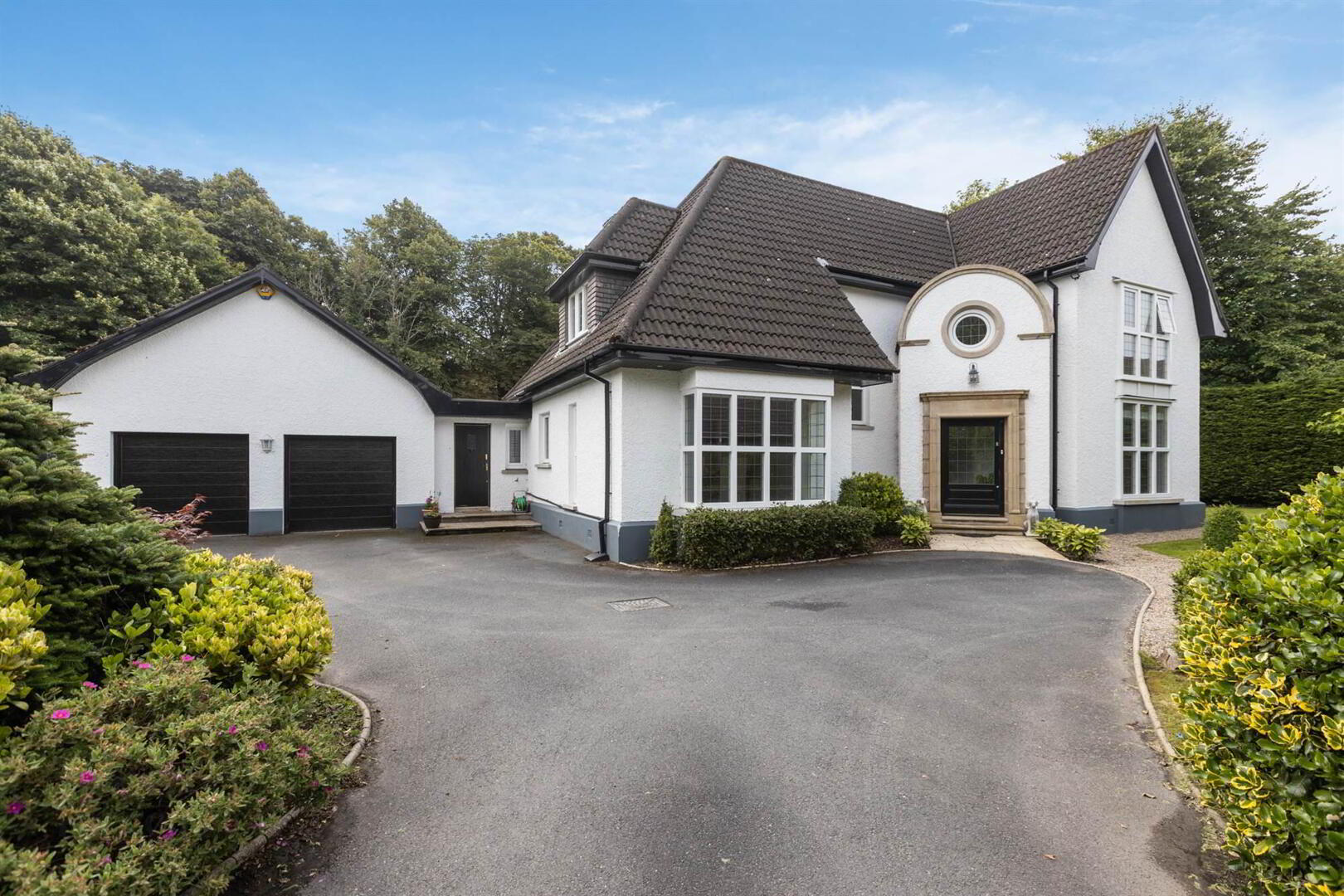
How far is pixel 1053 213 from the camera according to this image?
14172 mm

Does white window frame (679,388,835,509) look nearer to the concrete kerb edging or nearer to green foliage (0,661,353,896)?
the concrete kerb edging

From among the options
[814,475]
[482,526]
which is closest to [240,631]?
[814,475]

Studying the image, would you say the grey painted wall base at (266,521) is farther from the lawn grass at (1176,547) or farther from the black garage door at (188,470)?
A: the lawn grass at (1176,547)

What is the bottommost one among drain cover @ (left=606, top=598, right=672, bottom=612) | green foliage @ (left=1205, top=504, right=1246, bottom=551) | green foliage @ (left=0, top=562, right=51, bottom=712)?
drain cover @ (left=606, top=598, right=672, bottom=612)

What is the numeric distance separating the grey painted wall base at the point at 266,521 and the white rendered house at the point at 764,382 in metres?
0.04

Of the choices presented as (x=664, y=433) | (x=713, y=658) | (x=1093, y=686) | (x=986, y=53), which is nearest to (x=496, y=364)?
(x=664, y=433)

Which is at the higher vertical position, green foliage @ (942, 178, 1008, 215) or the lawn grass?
green foliage @ (942, 178, 1008, 215)

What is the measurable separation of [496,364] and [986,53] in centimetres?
2506

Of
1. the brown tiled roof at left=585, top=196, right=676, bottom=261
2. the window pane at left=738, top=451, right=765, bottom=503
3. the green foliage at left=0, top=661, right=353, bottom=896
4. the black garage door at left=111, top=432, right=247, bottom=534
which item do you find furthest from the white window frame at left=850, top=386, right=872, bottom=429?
the black garage door at left=111, top=432, right=247, bottom=534

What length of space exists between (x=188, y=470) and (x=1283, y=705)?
57.1 feet

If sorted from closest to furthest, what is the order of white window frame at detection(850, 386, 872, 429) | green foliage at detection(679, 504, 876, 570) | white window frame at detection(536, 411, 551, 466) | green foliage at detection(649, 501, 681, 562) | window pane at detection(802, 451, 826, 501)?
green foliage at detection(679, 504, 876, 570)
green foliage at detection(649, 501, 681, 562)
window pane at detection(802, 451, 826, 501)
white window frame at detection(850, 386, 872, 429)
white window frame at detection(536, 411, 551, 466)

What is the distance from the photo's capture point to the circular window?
13203mm

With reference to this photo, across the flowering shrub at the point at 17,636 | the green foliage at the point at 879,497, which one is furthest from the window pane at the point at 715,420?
the flowering shrub at the point at 17,636

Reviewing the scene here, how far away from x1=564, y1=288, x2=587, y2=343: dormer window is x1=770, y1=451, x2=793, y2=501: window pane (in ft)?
17.2
